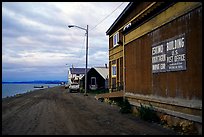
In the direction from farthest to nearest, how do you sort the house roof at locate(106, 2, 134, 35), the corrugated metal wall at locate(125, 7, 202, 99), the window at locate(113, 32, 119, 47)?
the window at locate(113, 32, 119, 47), the house roof at locate(106, 2, 134, 35), the corrugated metal wall at locate(125, 7, 202, 99)

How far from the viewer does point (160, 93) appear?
50.9 ft

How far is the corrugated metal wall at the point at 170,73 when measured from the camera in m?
11.9

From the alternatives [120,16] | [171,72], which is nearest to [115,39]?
[120,16]

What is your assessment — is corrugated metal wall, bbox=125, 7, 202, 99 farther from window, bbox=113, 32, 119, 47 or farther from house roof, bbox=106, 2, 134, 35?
window, bbox=113, 32, 119, 47

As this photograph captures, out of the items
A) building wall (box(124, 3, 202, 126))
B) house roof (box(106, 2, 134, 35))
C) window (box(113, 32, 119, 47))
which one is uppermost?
house roof (box(106, 2, 134, 35))

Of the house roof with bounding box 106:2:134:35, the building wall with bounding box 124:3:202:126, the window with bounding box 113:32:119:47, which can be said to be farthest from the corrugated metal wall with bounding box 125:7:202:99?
the window with bounding box 113:32:119:47

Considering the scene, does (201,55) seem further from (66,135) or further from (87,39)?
(87,39)


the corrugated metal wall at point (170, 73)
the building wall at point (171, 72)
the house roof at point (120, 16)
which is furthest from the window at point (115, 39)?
the building wall at point (171, 72)

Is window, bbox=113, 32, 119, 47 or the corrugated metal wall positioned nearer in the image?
the corrugated metal wall

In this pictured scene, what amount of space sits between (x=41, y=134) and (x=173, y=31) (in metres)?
7.14

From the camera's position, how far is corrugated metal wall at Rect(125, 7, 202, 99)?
11.9 meters

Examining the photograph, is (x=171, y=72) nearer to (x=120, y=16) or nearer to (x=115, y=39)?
(x=120, y=16)

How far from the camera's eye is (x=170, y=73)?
14.4 metres

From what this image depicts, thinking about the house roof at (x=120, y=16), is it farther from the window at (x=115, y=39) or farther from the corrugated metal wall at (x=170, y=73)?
the corrugated metal wall at (x=170, y=73)
